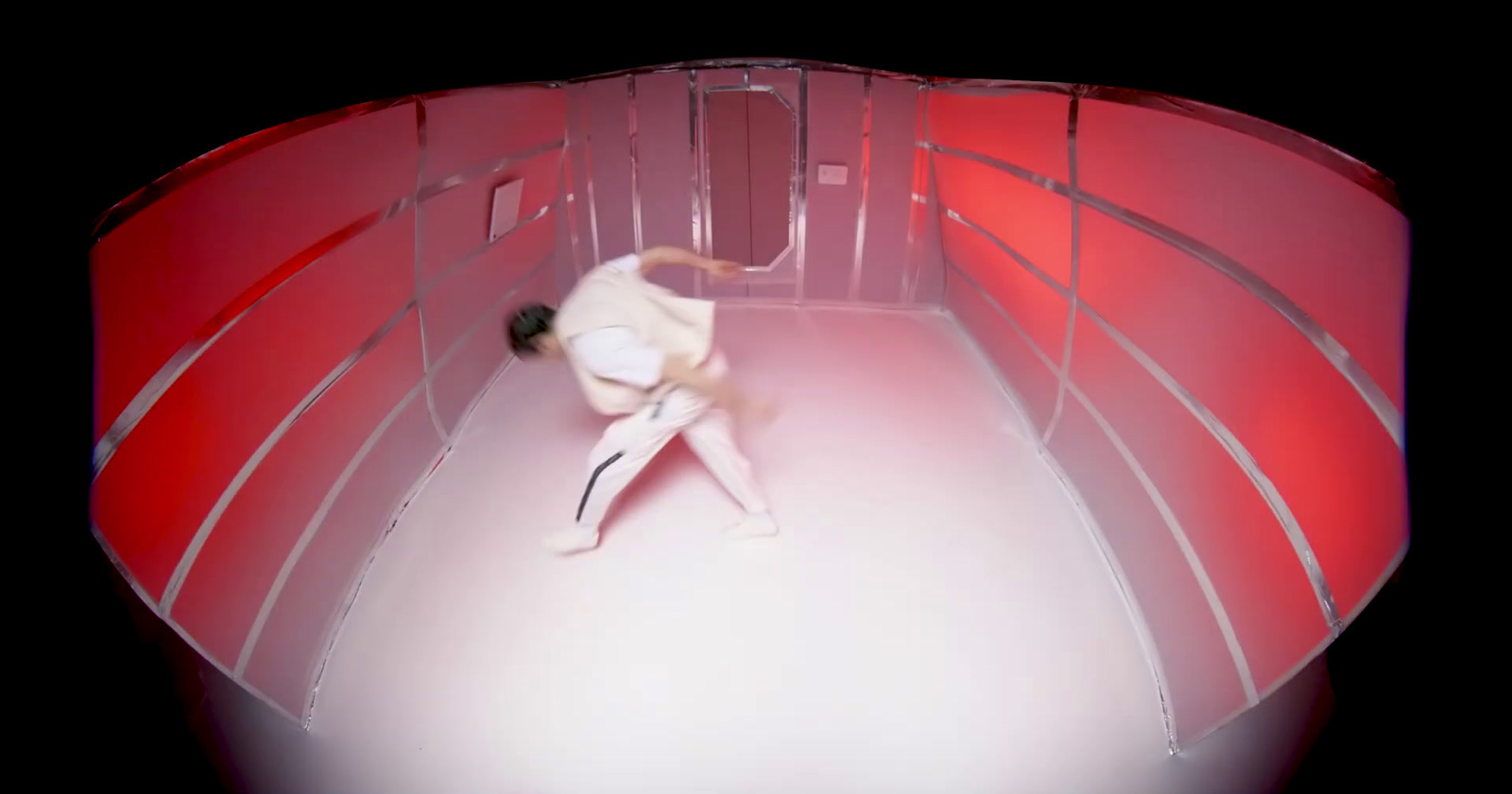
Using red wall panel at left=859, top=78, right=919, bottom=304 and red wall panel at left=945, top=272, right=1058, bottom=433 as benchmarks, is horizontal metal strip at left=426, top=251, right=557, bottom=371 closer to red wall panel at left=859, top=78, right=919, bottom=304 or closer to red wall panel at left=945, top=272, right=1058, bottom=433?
red wall panel at left=859, top=78, right=919, bottom=304

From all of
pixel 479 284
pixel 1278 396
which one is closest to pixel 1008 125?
pixel 1278 396

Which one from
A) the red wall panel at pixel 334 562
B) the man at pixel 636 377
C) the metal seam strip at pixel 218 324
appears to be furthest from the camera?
the man at pixel 636 377

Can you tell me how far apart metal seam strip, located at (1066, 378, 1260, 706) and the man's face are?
167 centimetres

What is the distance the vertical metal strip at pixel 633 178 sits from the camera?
3197mm

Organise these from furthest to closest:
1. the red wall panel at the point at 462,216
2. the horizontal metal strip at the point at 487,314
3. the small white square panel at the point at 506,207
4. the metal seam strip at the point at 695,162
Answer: the metal seam strip at the point at 695,162 → the small white square panel at the point at 506,207 → the horizontal metal strip at the point at 487,314 → the red wall panel at the point at 462,216

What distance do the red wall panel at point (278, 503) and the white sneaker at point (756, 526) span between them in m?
1.18

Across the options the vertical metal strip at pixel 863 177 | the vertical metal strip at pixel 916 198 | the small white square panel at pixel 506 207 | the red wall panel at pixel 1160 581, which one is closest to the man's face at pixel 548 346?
the small white square panel at pixel 506 207

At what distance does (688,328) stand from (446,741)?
1.28 metres

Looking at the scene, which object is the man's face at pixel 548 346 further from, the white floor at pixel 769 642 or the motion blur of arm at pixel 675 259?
the white floor at pixel 769 642

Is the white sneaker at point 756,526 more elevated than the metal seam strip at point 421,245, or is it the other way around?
the metal seam strip at point 421,245

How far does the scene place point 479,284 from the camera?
2729 millimetres

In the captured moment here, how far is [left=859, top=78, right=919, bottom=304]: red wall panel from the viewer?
3209 mm

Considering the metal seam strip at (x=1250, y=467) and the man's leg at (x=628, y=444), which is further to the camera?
the man's leg at (x=628, y=444)

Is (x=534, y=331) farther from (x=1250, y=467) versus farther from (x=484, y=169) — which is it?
(x=1250, y=467)
